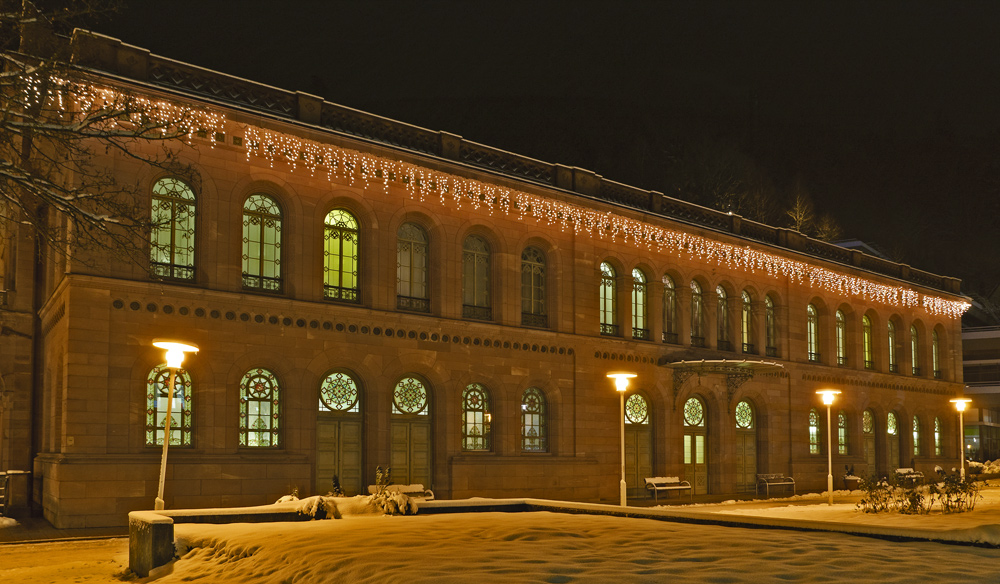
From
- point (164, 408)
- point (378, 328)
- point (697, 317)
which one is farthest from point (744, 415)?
point (164, 408)

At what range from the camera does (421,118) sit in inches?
3780

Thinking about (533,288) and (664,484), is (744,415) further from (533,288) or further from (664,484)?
(533,288)

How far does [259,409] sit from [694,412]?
15.4 m

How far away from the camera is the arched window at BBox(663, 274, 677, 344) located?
3111 centimetres

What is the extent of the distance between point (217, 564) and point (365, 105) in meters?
81.2

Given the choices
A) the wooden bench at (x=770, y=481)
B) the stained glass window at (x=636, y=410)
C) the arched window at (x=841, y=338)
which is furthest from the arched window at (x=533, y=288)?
the arched window at (x=841, y=338)

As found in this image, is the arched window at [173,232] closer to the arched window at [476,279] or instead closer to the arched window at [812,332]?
the arched window at [476,279]

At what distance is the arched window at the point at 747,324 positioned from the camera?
33.9 m

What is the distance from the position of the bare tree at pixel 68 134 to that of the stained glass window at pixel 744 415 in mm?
20402

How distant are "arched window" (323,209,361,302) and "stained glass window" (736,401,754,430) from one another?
15.3 m

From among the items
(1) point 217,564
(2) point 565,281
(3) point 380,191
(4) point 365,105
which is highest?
(4) point 365,105

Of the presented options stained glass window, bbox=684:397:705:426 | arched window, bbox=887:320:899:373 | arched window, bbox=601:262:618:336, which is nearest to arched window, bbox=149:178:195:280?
arched window, bbox=601:262:618:336

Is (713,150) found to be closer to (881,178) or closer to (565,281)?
(881,178)

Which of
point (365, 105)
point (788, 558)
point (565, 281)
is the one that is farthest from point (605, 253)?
point (365, 105)
